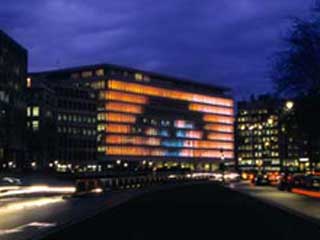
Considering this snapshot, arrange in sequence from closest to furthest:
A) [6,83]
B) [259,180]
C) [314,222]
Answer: [314,222]
[259,180]
[6,83]

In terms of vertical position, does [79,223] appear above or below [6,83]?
below

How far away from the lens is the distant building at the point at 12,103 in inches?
4761

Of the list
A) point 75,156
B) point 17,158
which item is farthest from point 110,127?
point 17,158

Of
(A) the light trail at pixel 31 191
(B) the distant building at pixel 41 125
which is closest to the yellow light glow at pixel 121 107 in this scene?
(B) the distant building at pixel 41 125

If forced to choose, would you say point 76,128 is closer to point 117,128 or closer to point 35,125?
point 117,128

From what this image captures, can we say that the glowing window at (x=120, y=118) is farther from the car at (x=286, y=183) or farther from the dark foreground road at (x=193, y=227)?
the dark foreground road at (x=193, y=227)

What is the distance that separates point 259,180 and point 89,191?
3432 centimetres

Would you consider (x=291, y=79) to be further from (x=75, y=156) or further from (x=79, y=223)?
(x=75, y=156)

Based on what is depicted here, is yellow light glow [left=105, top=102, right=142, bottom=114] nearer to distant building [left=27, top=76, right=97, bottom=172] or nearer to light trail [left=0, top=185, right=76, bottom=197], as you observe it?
distant building [left=27, top=76, right=97, bottom=172]

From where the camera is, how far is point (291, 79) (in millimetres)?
43156

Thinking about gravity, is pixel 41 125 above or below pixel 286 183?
above

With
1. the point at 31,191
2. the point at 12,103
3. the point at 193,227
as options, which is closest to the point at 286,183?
the point at 31,191

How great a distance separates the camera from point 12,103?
416 ft

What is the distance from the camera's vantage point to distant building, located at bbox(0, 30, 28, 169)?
120938mm
